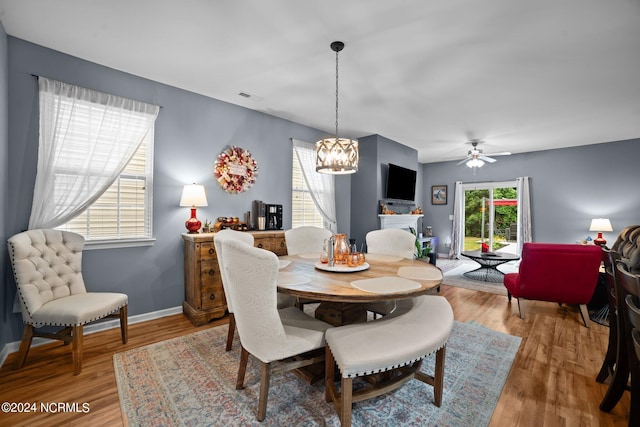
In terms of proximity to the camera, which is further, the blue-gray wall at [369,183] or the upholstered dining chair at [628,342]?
the blue-gray wall at [369,183]

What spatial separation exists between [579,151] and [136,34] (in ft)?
25.5

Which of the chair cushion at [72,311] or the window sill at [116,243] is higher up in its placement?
the window sill at [116,243]

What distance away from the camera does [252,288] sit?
4.80ft

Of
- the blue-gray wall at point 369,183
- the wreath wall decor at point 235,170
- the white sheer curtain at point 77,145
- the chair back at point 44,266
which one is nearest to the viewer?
the chair back at point 44,266

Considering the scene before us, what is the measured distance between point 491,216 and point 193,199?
23.1 ft

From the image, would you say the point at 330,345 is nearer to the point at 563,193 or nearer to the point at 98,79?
the point at 98,79

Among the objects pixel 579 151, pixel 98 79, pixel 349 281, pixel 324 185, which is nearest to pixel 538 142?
pixel 579 151

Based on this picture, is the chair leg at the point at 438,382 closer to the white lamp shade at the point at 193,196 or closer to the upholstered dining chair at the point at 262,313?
the upholstered dining chair at the point at 262,313

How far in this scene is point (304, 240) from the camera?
3.16m

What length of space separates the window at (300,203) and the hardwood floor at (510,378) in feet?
6.54

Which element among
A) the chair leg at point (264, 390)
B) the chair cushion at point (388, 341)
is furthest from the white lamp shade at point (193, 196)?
the chair cushion at point (388, 341)

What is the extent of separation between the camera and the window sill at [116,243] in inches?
108

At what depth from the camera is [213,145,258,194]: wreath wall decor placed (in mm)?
3592

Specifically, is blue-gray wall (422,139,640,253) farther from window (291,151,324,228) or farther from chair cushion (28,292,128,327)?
chair cushion (28,292,128,327)
